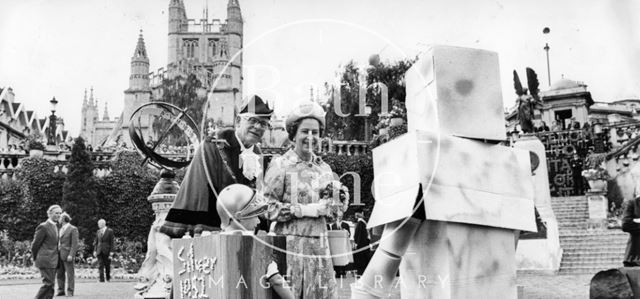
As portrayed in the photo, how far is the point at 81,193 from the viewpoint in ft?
96.0

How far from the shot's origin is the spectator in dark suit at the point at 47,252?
11500mm

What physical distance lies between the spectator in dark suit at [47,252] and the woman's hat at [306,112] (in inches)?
336

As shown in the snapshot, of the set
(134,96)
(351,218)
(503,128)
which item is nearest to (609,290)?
(503,128)

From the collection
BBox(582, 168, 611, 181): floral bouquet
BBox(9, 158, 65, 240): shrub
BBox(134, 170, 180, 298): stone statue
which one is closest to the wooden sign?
BBox(134, 170, 180, 298): stone statue

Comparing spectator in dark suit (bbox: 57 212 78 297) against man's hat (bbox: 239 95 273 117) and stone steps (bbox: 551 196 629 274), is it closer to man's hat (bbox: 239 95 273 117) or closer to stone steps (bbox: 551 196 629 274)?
man's hat (bbox: 239 95 273 117)

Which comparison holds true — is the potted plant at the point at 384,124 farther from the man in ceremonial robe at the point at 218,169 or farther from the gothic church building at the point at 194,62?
the gothic church building at the point at 194,62

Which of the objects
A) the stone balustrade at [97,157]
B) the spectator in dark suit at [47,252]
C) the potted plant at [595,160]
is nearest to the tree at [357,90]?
the stone balustrade at [97,157]

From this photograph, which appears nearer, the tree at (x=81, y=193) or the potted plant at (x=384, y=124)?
the potted plant at (x=384, y=124)

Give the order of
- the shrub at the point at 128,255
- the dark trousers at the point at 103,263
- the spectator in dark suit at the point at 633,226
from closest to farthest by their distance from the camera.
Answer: the spectator in dark suit at the point at 633,226 < the dark trousers at the point at 103,263 < the shrub at the point at 128,255

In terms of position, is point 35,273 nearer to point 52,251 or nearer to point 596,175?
point 52,251

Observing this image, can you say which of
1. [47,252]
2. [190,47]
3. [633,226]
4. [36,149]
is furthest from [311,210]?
[190,47]

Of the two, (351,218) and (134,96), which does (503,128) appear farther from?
(134,96)

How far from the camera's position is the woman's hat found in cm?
437

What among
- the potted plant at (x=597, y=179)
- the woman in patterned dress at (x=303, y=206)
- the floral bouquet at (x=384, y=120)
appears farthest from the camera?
the potted plant at (x=597, y=179)
